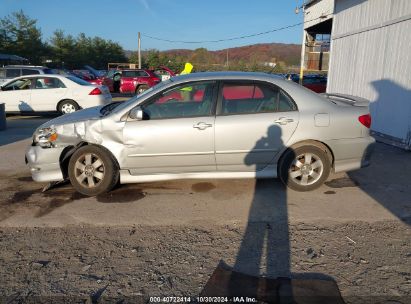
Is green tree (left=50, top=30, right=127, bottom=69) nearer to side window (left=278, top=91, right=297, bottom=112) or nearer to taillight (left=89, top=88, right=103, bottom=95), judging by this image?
taillight (left=89, top=88, right=103, bottom=95)

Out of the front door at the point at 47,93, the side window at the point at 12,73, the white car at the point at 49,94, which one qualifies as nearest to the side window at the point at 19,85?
the white car at the point at 49,94

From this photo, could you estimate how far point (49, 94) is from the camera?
A: 460 inches

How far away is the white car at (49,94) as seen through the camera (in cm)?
1161

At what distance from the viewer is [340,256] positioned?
10.2 feet

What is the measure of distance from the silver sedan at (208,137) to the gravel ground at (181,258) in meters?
1.03

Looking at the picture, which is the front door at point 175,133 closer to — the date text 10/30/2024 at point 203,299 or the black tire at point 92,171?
the black tire at point 92,171

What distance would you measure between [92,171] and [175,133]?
126 centimetres

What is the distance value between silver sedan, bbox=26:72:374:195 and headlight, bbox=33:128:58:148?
1cm

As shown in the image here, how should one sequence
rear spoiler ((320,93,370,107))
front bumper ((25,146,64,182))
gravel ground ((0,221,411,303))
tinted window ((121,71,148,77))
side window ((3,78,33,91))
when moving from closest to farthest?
1. gravel ground ((0,221,411,303))
2. front bumper ((25,146,64,182))
3. rear spoiler ((320,93,370,107))
4. side window ((3,78,33,91))
5. tinted window ((121,71,148,77))

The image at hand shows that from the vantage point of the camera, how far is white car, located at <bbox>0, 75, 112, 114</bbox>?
38.1ft

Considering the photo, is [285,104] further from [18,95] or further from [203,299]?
[18,95]

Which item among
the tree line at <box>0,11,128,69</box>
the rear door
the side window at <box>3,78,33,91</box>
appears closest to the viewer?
the rear door

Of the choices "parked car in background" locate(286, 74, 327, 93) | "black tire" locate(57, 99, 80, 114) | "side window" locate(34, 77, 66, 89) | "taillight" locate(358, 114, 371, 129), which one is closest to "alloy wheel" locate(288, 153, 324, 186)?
"taillight" locate(358, 114, 371, 129)

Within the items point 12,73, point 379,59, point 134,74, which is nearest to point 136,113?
point 379,59
